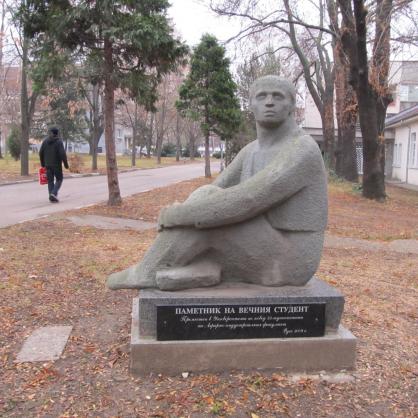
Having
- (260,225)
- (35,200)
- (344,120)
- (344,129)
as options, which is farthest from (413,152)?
(260,225)

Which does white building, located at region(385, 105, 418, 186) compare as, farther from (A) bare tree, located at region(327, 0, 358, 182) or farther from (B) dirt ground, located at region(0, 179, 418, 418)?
(B) dirt ground, located at region(0, 179, 418, 418)

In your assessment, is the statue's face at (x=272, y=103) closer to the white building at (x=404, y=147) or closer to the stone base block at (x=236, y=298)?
the stone base block at (x=236, y=298)

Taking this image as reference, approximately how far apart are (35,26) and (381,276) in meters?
8.94

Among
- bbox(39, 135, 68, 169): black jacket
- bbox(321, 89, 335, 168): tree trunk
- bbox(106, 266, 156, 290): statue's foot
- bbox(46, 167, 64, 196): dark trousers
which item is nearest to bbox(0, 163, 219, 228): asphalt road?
bbox(46, 167, 64, 196): dark trousers

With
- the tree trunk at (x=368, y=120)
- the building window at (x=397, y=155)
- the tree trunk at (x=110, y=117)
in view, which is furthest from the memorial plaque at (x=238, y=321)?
the building window at (x=397, y=155)

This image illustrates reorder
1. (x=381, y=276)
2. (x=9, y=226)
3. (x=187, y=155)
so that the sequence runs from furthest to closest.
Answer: (x=187, y=155) < (x=9, y=226) < (x=381, y=276)

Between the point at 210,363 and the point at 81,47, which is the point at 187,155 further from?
the point at 210,363

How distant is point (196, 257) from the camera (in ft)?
11.5

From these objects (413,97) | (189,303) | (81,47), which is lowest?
(189,303)

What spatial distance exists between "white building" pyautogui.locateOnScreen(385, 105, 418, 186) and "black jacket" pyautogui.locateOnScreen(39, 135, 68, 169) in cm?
1875

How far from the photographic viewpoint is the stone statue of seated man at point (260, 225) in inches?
128

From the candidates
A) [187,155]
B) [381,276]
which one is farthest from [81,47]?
[187,155]

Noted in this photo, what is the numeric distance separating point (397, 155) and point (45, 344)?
29387mm

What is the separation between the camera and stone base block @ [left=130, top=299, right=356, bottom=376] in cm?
326
